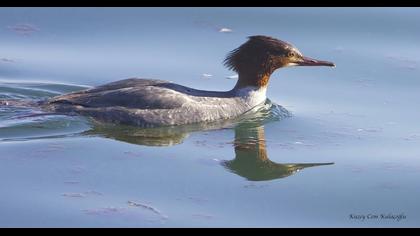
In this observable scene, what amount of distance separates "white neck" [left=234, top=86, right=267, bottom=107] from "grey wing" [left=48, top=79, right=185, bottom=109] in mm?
1015

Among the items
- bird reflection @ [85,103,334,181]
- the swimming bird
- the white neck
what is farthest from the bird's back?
the white neck

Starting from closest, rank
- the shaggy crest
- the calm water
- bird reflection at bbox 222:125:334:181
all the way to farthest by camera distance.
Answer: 1. the calm water
2. bird reflection at bbox 222:125:334:181
3. the shaggy crest

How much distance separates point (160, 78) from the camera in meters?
15.1

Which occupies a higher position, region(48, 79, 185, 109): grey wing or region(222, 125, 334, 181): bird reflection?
region(48, 79, 185, 109): grey wing

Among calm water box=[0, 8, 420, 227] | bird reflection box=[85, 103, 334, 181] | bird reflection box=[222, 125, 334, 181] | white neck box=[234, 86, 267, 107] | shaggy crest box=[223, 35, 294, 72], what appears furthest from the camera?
white neck box=[234, 86, 267, 107]

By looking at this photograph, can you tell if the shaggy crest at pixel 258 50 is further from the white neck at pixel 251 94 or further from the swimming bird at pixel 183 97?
the white neck at pixel 251 94

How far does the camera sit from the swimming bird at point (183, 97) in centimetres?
1361

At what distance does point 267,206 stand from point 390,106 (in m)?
4.12

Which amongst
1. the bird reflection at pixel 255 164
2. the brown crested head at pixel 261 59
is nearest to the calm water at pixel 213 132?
the bird reflection at pixel 255 164

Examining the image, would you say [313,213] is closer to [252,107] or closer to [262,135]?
[262,135]

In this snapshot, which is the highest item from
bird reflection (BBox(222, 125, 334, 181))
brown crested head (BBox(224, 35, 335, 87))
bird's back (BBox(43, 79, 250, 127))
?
brown crested head (BBox(224, 35, 335, 87))

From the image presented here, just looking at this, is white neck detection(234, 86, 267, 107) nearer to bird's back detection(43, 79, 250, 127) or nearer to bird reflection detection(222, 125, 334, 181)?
bird's back detection(43, 79, 250, 127)

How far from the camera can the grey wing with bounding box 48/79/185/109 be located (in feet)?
44.9

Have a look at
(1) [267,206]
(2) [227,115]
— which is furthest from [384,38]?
(1) [267,206]
